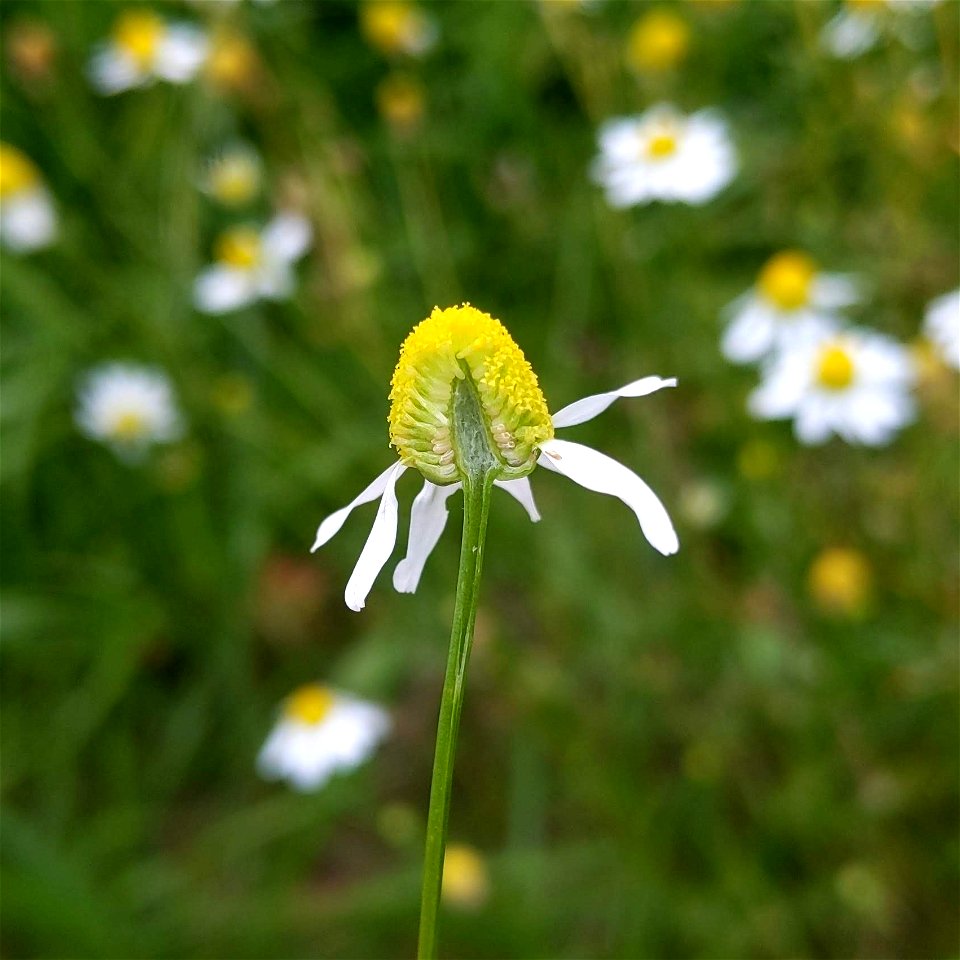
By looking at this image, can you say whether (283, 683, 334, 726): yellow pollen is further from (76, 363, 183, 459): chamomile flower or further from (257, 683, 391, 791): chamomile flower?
(76, 363, 183, 459): chamomile flower

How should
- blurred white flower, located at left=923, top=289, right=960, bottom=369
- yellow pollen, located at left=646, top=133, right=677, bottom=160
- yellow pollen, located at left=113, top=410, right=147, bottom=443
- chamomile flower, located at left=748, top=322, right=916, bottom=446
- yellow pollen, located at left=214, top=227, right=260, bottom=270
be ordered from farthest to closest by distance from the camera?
yellow pollen, located at left=113, top=410, right=147, bottom=443
yellow pollen, located at left=214, top=227, right=260, bottom=270
yellow pollen, located at left=646, top=133, right=677, bottom=160
chamomile flower, located at left=748, top=322, right=916, bottom=446
blurred white flower, located at left=923, top=289, right=960, bottom=369

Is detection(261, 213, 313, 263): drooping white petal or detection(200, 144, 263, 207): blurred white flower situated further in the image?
detection(200, 144, 263, 207): blurred white flower

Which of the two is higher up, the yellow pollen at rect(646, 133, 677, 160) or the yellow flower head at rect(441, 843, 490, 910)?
the yellow pollen at rect(646, 133, 677, 160)

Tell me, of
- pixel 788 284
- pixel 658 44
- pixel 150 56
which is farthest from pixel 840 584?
pixel 150 56

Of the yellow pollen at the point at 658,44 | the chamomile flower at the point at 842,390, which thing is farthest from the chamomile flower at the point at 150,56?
the chamomile flower at the point at 842,390

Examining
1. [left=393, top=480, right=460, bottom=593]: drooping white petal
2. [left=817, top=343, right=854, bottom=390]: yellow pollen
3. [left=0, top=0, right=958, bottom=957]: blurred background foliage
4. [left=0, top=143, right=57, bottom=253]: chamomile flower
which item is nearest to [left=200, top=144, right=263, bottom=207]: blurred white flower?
[left=0, top=0, right=958, bottom=957]: blurred background foliage

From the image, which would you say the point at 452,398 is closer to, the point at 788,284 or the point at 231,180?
the point at 788,284

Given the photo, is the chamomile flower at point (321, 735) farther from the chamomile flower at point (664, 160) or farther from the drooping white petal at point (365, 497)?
the drooping white petal at point (365, 497)
